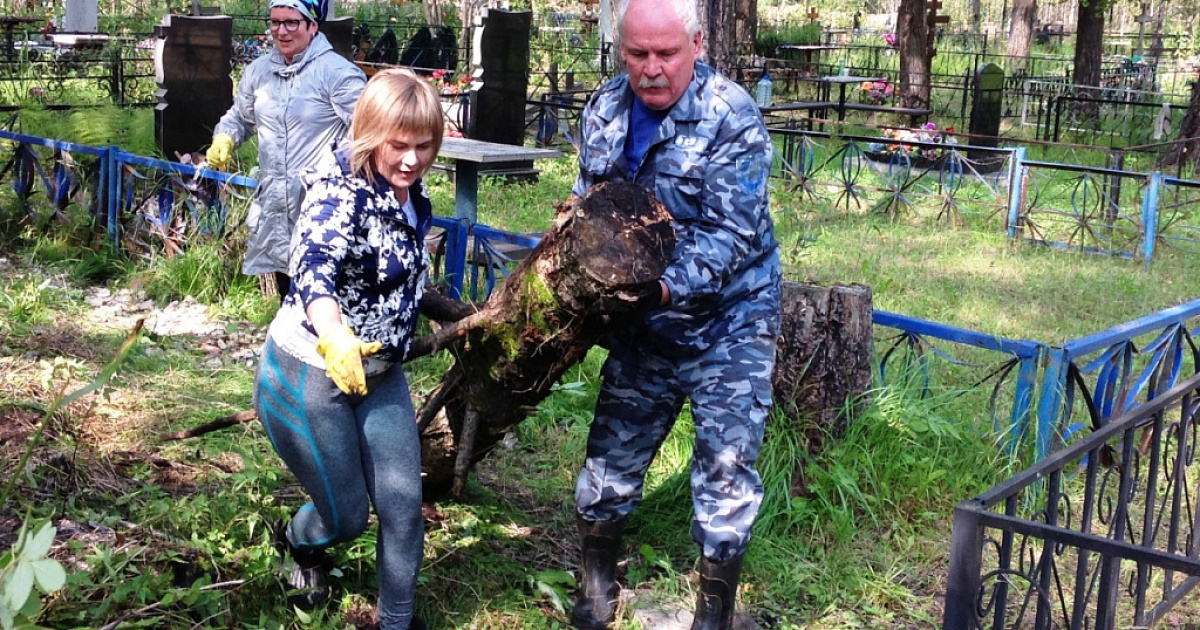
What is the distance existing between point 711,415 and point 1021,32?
75.8 feet

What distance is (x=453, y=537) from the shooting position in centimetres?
353

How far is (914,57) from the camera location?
15.5m

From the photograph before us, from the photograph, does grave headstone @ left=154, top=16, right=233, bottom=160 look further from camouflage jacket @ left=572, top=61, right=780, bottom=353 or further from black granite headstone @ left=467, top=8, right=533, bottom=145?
camouflage jacket @ left=572, top=61, right=780, bottom=353

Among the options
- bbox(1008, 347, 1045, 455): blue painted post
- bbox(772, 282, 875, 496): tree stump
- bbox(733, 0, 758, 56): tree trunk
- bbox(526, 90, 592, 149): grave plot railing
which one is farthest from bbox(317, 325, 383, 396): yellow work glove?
bbox(733, 0, 758, 56): tree trunk

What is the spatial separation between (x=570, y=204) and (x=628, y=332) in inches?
16.3

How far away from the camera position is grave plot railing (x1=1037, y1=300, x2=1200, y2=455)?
12.6 ft

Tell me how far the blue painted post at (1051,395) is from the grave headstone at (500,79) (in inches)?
254

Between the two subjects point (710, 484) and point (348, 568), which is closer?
point (710, 484)

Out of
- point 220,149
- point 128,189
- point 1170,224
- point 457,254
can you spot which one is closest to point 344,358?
point 220,149

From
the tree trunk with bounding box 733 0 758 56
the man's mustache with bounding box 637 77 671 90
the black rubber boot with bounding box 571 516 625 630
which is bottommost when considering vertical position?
the black rubber boot with bounding box 571 516 625 630

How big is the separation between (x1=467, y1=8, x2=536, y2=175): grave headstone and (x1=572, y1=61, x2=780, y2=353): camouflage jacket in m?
6.87

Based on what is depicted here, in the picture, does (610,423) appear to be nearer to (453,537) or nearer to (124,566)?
(453,537)

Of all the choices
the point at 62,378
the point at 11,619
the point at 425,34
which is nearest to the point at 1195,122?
the point at 425,34

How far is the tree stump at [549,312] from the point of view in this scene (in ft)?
8.82
